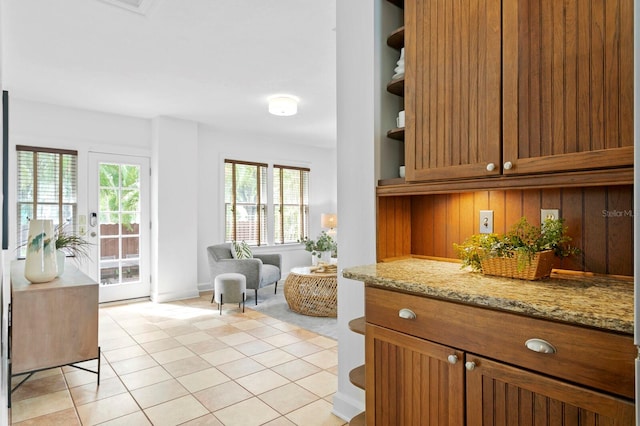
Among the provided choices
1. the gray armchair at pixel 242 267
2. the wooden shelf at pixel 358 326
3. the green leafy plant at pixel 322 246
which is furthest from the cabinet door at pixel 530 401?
the green leafy plant at pixel 322 246

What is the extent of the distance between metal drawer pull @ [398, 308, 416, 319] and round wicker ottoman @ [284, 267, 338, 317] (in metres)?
2.98

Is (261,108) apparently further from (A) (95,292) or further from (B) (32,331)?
(B) (32,331)

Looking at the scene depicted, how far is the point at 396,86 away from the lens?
205 cm

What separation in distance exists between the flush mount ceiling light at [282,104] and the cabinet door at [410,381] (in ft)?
10.7

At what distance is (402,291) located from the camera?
4.81ft

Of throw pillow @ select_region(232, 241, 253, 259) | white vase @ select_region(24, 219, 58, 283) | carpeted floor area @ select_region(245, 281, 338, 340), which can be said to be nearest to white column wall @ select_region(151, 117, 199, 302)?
throw pillow @ select_region(232, 241, 253, 259)

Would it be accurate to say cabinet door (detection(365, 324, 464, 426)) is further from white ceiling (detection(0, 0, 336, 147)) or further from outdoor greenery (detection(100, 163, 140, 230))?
outdoor greenery (detection(100, 163, 140, 230))

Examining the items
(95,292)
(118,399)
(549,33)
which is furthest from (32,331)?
(549,33)

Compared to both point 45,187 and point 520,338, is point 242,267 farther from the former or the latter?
point 520,338

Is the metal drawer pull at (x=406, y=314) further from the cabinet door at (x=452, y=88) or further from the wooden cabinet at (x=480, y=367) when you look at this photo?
the cabinet door at (x=452, y=88)

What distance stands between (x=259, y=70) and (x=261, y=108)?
1250mm

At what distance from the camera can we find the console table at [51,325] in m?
2.37

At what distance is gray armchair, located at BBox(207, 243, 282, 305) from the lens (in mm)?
5020

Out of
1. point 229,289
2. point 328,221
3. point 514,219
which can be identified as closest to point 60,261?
point 229,289
